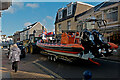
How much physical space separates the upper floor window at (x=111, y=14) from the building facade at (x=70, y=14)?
642 centimetres

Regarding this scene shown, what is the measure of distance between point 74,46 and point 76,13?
15.6 m

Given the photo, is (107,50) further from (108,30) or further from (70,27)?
(70,27)

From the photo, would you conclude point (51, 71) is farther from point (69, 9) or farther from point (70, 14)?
point (69, 9)

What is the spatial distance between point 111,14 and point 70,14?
30.5ft

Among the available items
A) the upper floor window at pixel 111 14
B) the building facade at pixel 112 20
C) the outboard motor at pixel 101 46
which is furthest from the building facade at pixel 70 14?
the outboard motor at pixel 101 46

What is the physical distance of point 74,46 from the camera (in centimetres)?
691

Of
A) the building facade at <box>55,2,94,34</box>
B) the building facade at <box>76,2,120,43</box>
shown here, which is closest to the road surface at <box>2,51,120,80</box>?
the building facade at <box>76,2,120,43</box>

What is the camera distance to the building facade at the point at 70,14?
70.7 feet

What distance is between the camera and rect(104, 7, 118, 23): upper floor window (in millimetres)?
14305

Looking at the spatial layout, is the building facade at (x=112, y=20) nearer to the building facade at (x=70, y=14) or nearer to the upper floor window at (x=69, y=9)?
the building facade at (x=70, y=14)

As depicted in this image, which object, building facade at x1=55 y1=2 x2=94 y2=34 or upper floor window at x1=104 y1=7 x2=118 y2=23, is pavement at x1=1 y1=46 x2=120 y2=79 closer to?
upper floor window at x1=104 y1=7 x2=118 y2=23

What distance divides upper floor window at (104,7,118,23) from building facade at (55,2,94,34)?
642 centimetres

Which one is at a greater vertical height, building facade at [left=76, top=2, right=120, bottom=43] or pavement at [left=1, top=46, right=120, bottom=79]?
building facade at [left=76, top=2, right=120, bottom=43]

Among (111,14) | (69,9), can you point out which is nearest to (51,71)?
(111,14)
